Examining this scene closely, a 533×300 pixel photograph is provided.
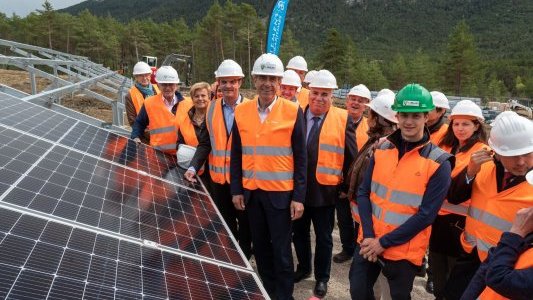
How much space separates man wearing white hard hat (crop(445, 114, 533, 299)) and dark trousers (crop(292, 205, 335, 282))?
142 cm

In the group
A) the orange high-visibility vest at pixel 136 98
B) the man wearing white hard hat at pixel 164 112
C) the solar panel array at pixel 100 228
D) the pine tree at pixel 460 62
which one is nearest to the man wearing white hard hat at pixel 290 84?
the man wearing white hard hat at pixel 164 112

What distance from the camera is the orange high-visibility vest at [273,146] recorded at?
379 cm

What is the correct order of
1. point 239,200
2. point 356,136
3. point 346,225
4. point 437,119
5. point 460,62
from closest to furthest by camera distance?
point 239,200
point 437,119
point 356,136
point 346,225
point 460,62

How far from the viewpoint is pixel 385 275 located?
3.23m

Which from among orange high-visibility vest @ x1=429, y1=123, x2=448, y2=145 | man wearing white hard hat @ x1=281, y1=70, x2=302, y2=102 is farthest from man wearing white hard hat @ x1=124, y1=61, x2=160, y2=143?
orange high-visibility vest @ x1=429, y1=123, x2=448, y2=145

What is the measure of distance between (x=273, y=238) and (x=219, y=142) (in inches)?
47.6

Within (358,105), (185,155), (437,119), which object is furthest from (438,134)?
(185,155)

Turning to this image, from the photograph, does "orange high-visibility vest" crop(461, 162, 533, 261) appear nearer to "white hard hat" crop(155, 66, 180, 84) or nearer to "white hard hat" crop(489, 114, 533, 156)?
"white hard hat" crop(489, 114, 533, 156)

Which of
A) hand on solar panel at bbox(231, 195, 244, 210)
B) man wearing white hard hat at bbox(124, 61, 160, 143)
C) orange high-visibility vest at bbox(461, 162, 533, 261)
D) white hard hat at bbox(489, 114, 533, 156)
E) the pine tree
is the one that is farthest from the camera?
the pine tree

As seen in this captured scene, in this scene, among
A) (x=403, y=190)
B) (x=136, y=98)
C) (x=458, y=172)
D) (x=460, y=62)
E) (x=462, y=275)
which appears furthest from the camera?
(x=460, y=62)

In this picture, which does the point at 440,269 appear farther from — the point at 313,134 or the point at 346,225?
the point at 313,134

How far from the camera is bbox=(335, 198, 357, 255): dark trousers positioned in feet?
17.7

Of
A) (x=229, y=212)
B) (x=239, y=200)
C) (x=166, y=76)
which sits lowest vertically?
(x=229, y=212)

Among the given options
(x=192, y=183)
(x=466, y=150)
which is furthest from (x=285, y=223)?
(x=466, y=150)
